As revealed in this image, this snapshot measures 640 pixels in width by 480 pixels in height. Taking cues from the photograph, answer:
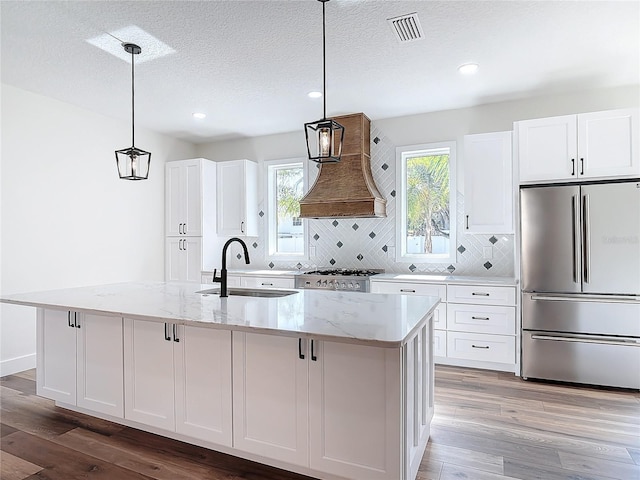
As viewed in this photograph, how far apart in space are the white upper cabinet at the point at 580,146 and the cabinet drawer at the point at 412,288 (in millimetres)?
1260

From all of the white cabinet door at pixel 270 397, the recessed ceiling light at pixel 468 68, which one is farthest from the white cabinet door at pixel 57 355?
the recessed ceiling light at pixel 468 68

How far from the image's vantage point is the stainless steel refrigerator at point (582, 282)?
3.23 m

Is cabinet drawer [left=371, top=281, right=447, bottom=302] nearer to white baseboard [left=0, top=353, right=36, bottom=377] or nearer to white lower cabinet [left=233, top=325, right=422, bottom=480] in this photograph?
white lower cabinet [left=233, top=325, right=422, bottom=480]

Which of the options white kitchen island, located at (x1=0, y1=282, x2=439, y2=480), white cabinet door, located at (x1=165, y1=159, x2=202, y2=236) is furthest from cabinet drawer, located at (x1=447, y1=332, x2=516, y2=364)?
white cabinet door, located at (x1=165, y1=159, x2=202, y2=236)

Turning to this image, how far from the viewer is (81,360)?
262cm

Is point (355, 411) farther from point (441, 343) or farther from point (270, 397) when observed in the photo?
point (441, 343)

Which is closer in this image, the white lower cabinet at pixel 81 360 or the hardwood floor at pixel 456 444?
the hardwood floor at pixel 456 444

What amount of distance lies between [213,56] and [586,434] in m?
3.65

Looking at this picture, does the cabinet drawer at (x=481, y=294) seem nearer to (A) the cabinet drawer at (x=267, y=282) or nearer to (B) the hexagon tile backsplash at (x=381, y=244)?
(B) the hexagon tile backsplash at (x=381, y=244)

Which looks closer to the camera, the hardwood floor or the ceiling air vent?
the hardwood floor

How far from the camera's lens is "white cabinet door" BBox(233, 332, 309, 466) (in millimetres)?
1936

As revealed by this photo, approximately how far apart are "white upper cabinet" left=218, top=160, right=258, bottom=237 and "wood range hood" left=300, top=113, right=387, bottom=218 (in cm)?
103

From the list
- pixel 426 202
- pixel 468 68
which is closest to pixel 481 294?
pixel 426 202

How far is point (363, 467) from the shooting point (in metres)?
1.79
